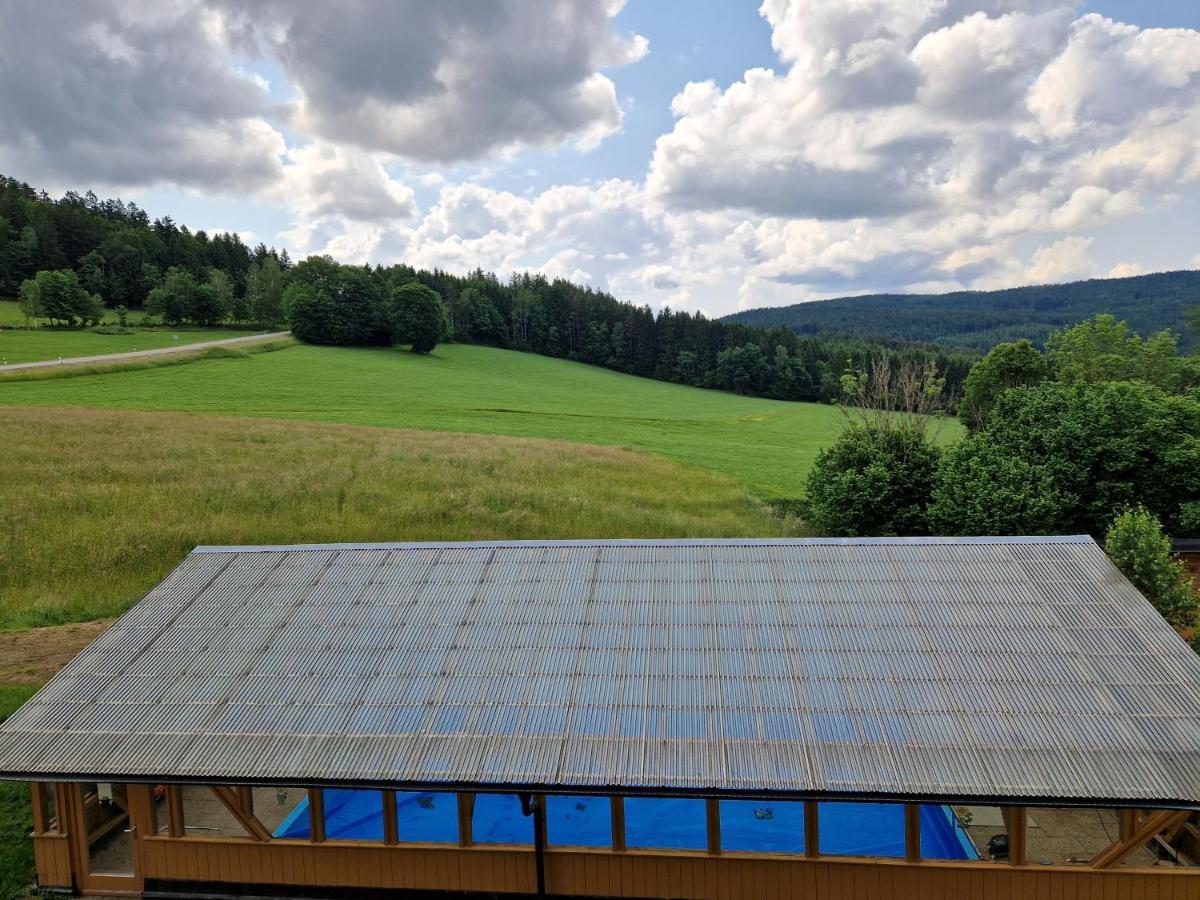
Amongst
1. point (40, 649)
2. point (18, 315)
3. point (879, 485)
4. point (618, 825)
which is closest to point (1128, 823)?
point (618, 825)

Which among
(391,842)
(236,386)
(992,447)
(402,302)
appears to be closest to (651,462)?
(992,447)

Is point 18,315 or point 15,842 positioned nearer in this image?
point 15,842

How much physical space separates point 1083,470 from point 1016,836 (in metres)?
17.3

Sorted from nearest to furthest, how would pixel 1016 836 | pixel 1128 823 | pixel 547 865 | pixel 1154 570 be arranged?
pixel 1128 823 < pixel 1016 836 < pixel 547 865 < pixel 1154 570

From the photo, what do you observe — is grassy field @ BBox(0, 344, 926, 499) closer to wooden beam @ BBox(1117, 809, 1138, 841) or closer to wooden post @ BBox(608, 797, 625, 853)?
wooden beam @ BBox(1117, 809, 1138, 841)

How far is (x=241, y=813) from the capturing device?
9562 mm

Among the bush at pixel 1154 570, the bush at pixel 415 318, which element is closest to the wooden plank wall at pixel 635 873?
the bush at pixel 1154 570

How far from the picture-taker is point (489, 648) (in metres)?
10.6

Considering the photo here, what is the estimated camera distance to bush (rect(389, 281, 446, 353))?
76.9 metres

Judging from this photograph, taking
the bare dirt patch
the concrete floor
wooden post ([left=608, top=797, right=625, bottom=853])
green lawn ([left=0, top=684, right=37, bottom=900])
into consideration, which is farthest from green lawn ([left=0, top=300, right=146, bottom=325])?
the concrete floor

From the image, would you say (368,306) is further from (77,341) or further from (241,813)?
(241,813)

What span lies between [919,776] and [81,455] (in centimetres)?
3222

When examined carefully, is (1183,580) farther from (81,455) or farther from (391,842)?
(81,455)

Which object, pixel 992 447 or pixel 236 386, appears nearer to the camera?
pixel 992 447
